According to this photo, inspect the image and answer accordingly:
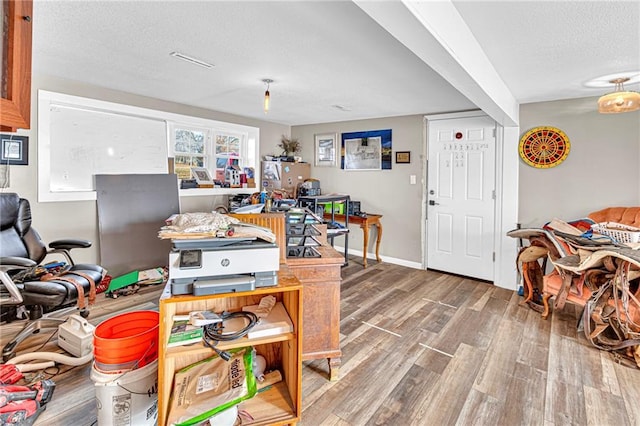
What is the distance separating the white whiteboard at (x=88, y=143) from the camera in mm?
3162

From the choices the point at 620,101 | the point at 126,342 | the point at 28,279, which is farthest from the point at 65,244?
the point at 620,101

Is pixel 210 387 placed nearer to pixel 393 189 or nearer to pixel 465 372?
pixel 465 372

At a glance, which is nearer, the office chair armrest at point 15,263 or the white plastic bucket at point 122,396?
the white plastic bucket at point 122,396

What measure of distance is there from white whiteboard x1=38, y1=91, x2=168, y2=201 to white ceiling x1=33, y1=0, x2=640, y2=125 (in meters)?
0.30

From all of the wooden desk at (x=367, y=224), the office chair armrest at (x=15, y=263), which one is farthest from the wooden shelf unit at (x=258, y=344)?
the wooden desk at (x=367, y=224)

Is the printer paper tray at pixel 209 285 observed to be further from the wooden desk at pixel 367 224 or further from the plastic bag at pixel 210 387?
the wooden desk at pixel 367 224

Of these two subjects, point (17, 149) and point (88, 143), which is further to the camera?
point (88, 143)

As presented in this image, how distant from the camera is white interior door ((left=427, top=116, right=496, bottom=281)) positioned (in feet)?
12.9

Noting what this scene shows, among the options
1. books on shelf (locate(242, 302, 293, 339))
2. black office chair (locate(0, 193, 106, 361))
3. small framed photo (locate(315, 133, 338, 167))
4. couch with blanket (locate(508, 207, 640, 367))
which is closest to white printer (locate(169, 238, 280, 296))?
books on shelf (locate(242, 302, 293, 339))

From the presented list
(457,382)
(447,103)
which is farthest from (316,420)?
(447,103)

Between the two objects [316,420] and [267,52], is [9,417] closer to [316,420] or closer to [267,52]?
[316,420]

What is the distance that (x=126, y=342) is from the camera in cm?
143

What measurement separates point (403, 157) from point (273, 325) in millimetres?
3650

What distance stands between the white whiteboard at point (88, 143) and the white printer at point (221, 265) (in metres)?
2.86
